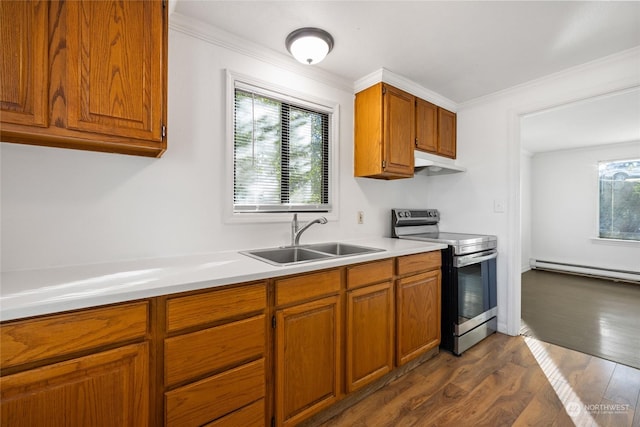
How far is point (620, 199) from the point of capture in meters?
4.90

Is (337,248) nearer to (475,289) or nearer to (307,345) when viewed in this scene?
(307,345)

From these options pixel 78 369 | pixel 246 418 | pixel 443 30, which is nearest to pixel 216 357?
pixel 246 418

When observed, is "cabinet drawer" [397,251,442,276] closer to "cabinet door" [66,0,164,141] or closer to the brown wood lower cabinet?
the brown wood lower cabinet

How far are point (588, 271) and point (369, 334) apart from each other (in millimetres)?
5445

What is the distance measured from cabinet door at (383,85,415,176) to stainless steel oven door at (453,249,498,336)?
2.95 feet

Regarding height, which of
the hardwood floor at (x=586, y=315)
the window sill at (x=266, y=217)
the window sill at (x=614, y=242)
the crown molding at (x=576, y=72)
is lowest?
the hardwood floor at (x=586, y=315)

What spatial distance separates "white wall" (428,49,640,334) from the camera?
2.36 metres

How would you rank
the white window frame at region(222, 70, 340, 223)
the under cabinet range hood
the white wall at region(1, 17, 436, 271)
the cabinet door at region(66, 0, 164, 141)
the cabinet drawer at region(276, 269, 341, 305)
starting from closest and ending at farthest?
the cabinet door at region(66, 0, 164, 141) → the white wall at region(1, 17, 436, 271) → the cabinet drawer at region(276, 269, 341, 305) → the white window frame at region(222, 70, 340, 223) → the under cabinet range hood

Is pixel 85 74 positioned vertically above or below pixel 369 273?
above

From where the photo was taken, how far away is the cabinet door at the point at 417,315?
2059 millimetres

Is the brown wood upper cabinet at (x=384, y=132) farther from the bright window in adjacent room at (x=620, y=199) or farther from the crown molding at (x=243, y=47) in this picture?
the bright window in adjacent room at (x=620, y=199)

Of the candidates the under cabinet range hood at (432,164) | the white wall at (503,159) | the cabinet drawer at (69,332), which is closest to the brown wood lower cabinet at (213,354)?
the cabinet drawer at (69,332)

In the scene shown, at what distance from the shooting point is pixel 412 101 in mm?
2664

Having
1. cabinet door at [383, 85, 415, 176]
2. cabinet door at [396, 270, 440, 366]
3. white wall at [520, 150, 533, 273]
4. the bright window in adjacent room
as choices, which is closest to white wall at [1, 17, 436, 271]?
cabinet door at [383, 85, 415, 176]
